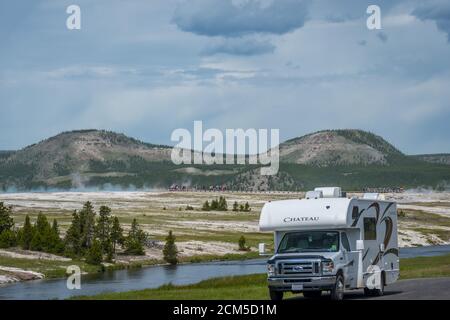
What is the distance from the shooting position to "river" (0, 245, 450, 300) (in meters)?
54.5

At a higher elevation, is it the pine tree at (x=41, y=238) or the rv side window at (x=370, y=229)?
the rv side window at (x=370, y=229)

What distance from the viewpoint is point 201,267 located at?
259 feet

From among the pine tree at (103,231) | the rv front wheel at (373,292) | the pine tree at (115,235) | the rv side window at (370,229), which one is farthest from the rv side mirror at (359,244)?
the pine tree at (115,235)

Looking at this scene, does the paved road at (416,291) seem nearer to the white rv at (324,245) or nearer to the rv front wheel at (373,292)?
the rv front wheel at (373,292)

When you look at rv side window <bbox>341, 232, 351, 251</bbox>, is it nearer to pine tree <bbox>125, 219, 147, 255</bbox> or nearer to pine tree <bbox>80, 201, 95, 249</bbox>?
pine tree <bbox>80, 201, 95, 249</bbox>

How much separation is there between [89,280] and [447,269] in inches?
1107

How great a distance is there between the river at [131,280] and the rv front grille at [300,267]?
20.6 meters

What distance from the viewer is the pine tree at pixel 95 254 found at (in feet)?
258

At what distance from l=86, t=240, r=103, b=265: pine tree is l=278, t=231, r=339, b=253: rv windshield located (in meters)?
46.5

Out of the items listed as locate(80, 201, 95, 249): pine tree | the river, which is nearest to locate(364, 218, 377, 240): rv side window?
the river

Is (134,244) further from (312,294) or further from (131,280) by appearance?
(312,294)

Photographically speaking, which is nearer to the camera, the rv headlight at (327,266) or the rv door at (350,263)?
the rv headlight at (327,266)
